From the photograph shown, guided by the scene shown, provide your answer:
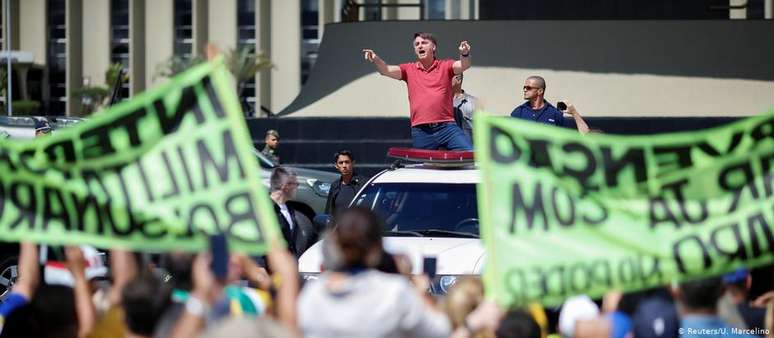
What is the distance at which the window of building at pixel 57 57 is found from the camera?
87.9 meters

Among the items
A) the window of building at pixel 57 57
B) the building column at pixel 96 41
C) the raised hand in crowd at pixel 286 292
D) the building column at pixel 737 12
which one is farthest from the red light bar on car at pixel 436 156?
the window of building at pixel 57 57

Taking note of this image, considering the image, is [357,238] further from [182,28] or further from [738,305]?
[182,28]

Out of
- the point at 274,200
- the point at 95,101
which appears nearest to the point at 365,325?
the point at 274,200

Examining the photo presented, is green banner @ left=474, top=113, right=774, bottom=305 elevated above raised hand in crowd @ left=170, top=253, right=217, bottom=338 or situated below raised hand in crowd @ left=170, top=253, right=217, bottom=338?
above

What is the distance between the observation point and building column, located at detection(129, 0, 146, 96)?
282 ft

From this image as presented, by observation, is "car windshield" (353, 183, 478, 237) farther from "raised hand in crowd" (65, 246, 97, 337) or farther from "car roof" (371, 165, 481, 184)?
"raised hand in crowd" (65, 246, 97, 337)

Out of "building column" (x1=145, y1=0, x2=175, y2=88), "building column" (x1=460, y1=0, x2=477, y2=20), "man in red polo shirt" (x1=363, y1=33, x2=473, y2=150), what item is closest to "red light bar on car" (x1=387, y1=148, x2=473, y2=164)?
"man in red polo shirt" (x1=363, y1=33, x2=473, y2=150)

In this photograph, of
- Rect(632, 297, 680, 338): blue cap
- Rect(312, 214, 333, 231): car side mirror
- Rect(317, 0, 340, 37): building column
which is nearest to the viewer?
Rect(632, 297, 680, 338): blue cap

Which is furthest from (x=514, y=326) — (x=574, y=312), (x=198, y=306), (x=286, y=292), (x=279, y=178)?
(x=279, y=178)

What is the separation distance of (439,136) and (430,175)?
1.65 meters

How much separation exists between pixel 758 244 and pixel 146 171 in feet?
8.91

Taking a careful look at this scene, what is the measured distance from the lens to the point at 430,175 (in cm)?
1223

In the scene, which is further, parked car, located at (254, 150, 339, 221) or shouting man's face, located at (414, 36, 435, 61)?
parked car, located at (254, 150, 339, 221)

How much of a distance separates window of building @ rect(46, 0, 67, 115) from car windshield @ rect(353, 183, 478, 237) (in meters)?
77.5
